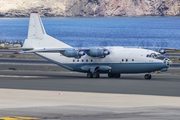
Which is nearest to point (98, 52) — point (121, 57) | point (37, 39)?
point (121, 57)

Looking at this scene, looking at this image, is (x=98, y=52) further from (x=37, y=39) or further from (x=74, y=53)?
(x=37, y=39)

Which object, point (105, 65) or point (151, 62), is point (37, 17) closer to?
point (105, 65)

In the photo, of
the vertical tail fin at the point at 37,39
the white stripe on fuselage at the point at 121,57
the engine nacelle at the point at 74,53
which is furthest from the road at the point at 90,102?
the vertical tail fin at the point at 37,39

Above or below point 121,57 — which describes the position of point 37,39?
above

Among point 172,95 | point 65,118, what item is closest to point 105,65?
point 172,95

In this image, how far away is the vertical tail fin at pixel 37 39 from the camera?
1644 inches

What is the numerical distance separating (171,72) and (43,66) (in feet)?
66.4

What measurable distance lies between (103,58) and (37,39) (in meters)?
9.61

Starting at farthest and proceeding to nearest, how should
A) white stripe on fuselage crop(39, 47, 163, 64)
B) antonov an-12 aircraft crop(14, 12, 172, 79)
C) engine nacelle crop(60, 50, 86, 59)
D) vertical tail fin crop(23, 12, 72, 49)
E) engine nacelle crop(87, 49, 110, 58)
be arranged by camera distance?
vertical tail fin crop(23, 12, 72, 49), engine nacelle crop(87, 49, 110, 58), engine nacelle crop(60, 50, 86, 59), white stripe on fuselage crop(39, 47, 163, 64), antonov an-12 aircraft crop(14, 12, 172, 79)

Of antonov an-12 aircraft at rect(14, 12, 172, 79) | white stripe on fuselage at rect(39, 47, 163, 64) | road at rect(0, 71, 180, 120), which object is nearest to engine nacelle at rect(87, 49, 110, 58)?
antonov an-12 aircraft at rect(14, 12, 172, 79)

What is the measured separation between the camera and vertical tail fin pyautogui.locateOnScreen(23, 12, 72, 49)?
137 feet

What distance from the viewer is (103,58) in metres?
38.3

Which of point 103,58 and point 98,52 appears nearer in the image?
point 98,52

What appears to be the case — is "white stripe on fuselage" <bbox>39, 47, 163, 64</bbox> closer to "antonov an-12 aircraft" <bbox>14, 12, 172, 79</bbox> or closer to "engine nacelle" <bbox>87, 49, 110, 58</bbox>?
"antonov an-12 aircraft" <bbox>14, 12, 172, 79</bbox>
